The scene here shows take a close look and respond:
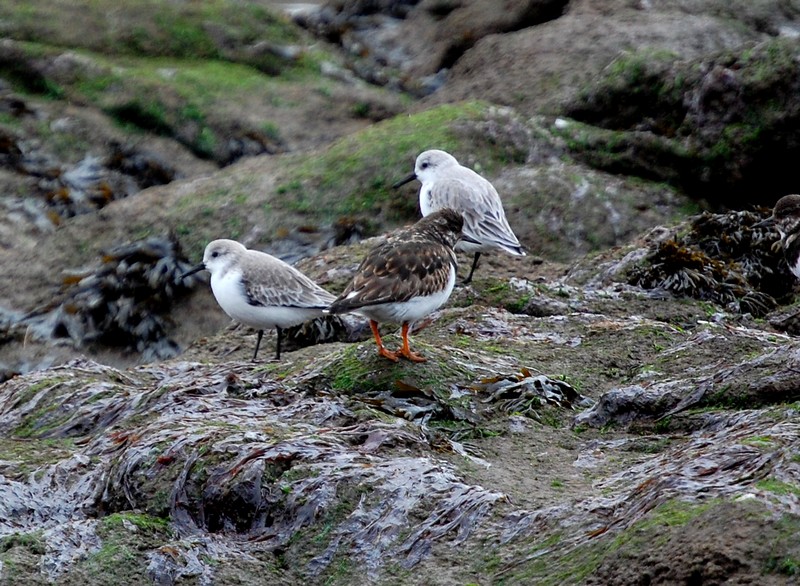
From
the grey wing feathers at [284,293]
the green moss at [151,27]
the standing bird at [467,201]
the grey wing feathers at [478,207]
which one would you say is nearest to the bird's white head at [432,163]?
the standing bird at [467,201]

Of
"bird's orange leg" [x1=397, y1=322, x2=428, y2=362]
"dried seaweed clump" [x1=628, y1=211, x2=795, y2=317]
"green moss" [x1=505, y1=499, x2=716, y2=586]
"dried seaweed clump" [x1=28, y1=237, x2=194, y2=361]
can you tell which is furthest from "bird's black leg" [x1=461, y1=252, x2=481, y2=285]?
"green moss" [x1=505, y1=499, x2=716, y2=586]

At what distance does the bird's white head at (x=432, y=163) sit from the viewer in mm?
10656

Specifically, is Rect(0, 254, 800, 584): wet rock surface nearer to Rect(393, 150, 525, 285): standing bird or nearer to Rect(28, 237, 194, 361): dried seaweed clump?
Rect(393, 150, 525, 285): standing bird

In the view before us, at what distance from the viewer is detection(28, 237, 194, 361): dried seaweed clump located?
11.0m

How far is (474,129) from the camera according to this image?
1250 cm

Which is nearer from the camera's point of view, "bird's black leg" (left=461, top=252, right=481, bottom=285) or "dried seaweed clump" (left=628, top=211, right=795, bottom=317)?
"dried seaweed clump" (left=628, top=211, right=795, bottom=317)

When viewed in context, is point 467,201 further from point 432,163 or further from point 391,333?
point 391,333

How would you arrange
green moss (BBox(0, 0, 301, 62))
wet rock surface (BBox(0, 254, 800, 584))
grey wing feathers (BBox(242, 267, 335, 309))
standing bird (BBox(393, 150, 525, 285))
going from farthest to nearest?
green moss (BBox(0, 0, 301, 62)) < standing bird (BBox(393, 150, 525, 285)) < grey wing feathers (BBox(242, 267, 335, 309)) < wet rock surface (BBox(0, 254, 800, 584))

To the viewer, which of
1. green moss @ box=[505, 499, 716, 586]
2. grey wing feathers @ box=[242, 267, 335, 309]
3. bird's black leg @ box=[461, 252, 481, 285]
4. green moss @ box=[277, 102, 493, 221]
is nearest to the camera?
green moss @ box=[505, 499, 716, 586]

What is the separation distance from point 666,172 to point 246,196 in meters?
4.44

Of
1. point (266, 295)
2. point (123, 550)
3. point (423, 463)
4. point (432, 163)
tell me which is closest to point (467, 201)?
point (432, 163)

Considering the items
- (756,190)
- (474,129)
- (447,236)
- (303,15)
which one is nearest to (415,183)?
(474,129)

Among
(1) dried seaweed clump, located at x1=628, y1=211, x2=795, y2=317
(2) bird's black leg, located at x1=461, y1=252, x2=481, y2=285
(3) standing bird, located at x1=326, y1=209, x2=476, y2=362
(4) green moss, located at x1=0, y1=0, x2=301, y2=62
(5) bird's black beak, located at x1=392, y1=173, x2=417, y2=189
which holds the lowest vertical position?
(2) bird's black leg, located at x1=461, y1=252, x2=481, y2=285

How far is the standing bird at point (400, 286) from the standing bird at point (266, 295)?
4.45 ft
